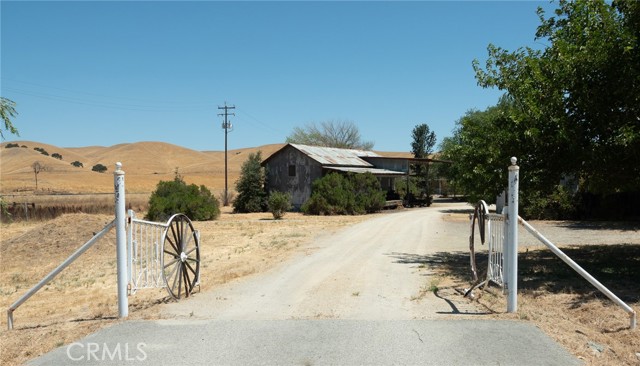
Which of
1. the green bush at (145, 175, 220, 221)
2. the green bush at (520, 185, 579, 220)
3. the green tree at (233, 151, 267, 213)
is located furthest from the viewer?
the green tree at (233, 151, 267, 213)

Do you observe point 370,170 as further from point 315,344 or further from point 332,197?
point 315,344

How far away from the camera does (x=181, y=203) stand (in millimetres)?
33375

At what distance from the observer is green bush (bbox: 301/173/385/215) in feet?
119

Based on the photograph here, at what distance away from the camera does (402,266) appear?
12.2 meters

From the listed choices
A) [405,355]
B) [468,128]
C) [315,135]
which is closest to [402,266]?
[468,128]

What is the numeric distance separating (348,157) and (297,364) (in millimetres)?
44386

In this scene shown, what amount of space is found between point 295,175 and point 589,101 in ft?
110

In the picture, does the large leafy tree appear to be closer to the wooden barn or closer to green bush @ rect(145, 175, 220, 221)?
green bush @ rect(145, 175, 220, 221)

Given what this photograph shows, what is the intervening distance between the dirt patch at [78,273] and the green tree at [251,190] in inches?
622

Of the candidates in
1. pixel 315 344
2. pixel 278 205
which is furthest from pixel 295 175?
pixel 315 344

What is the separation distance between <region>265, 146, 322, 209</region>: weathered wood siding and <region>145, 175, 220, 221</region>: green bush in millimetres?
8732

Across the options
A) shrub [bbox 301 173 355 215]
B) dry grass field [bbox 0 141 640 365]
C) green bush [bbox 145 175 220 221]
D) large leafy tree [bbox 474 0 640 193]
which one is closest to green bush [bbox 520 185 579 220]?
dry grass field [bbox 0 141 640 365]

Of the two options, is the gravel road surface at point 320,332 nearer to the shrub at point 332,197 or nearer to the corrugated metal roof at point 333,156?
the shrub at point 332,197

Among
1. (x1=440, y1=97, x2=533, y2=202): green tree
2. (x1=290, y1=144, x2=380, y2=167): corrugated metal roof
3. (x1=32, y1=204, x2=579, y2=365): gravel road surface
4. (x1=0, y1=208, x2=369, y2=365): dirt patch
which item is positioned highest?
(x1=290, y1=144, x2=380, y2=167): corrugated metal roof
